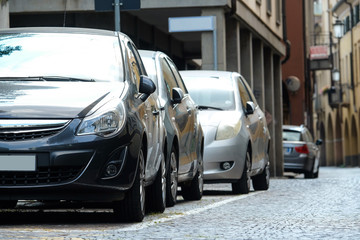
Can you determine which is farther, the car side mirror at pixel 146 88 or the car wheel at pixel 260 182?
the car wheel at pixel 260 182

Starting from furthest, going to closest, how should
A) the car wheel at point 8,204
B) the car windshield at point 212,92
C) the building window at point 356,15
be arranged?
the building window at point 356,15, the car windshield at point 212,92, the car wheel at point 8,204

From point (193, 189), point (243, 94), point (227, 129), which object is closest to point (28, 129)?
point (193, 189)

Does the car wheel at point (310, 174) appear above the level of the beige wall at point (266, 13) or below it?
below

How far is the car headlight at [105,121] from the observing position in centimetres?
901

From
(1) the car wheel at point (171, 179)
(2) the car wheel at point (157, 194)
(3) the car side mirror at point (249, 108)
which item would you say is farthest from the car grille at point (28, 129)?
(3) the car side mirror at point (249, 108)

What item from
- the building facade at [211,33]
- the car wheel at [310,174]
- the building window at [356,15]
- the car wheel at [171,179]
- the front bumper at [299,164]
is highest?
the building window at [356,15]

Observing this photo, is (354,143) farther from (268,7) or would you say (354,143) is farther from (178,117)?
(178,117)

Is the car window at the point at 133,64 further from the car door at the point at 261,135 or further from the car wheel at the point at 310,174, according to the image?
the car wheel at the point at 310,174

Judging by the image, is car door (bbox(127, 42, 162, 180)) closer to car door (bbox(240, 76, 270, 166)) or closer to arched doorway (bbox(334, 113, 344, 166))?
car door (bbox(240, 76, 270, 166))

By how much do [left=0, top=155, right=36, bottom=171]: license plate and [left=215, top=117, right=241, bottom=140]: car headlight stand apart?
693 cm

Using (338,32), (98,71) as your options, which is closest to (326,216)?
(98,71)

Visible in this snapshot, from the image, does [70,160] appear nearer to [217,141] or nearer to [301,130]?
[217,141]

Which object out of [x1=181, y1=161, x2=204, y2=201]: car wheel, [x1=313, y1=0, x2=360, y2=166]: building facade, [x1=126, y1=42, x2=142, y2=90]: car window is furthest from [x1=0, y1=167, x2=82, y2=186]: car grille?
[x1=313, y1=0, x2=360, y2=166]: building facade

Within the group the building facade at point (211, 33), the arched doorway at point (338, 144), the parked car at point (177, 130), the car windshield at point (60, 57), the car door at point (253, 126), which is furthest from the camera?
the arched doorway at point (338, 144)
